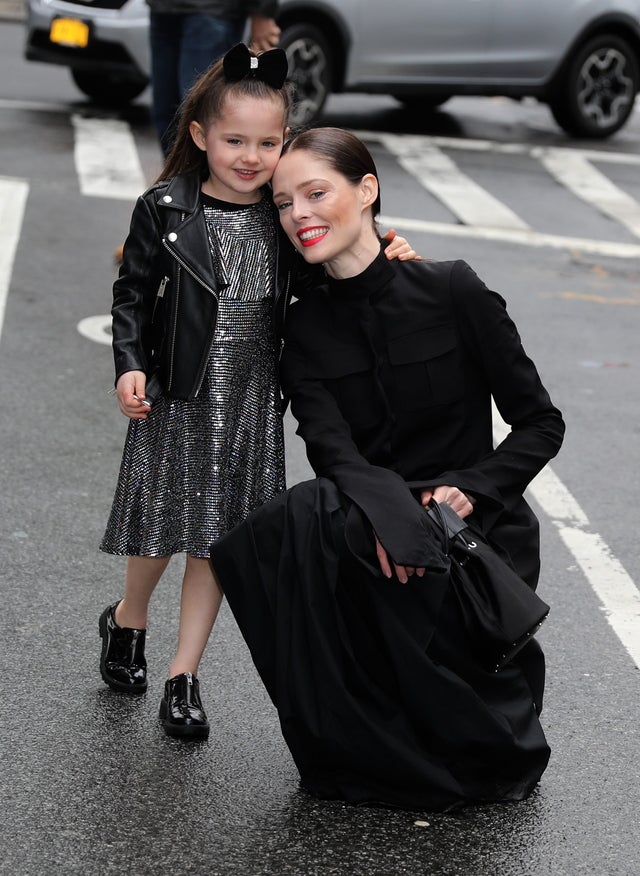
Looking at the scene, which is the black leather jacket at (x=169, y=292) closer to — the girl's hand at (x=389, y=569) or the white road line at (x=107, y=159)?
the girl's hand at (x=389, y=569)

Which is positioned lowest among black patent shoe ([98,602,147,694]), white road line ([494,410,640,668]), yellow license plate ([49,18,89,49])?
yellow license plate ([49,18,89,49])

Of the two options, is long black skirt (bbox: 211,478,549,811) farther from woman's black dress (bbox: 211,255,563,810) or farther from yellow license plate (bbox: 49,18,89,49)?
yellow license plate (bbox: 49,18,89,49)

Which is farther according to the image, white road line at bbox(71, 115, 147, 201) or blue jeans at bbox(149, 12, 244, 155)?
white road line at bbox(71, 115, 147, 201)

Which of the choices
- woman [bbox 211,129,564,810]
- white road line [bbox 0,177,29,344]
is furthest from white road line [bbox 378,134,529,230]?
woman [bbox 211,129,564,810]

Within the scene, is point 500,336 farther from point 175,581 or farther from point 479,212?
point 479,212

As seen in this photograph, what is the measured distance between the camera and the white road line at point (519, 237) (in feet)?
30.5

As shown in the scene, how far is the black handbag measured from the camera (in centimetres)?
321

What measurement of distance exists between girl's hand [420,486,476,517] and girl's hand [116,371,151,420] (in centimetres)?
67

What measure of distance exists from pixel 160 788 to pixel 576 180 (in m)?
8.81

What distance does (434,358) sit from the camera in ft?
11.5

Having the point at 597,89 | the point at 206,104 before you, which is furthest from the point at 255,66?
the point at 597,89

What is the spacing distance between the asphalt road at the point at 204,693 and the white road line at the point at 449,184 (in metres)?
2.04

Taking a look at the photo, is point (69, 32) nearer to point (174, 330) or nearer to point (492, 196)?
point (492, 196)

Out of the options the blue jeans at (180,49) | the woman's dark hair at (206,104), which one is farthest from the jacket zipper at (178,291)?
the blue jeans at (180,49)
